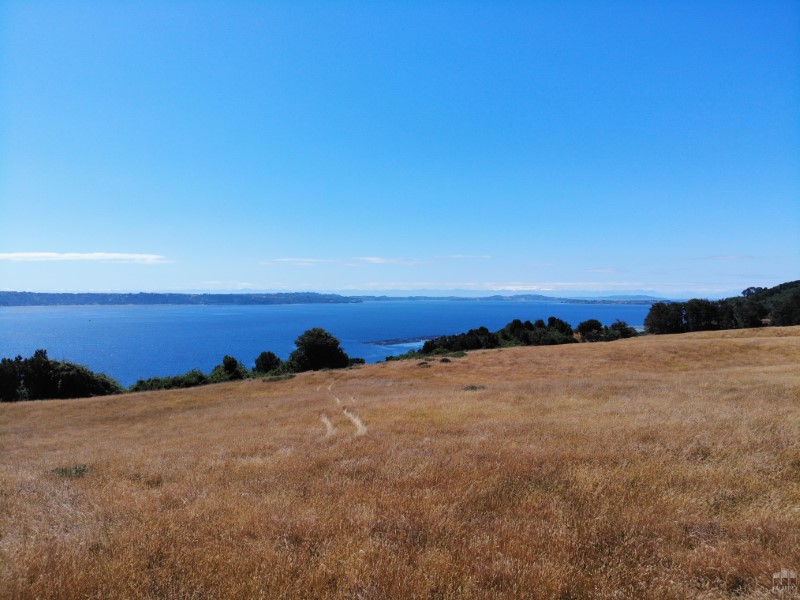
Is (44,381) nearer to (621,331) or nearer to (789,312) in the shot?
(621,331)

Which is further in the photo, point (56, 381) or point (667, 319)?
point (667, 319)

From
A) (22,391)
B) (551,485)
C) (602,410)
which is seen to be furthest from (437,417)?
(22,391)

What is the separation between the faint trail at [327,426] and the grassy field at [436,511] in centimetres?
53

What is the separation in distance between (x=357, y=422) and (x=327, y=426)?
3.87ft

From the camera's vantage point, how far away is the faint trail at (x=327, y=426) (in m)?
13.6

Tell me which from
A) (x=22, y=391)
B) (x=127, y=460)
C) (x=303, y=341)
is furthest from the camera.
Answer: (x=303, y=341)

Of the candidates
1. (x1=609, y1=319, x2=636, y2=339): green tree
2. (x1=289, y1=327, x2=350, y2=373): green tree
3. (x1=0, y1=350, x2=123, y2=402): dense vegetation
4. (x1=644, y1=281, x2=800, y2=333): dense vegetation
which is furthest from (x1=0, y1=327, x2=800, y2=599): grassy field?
(x1=644, y1=281, x2=800, y2=333): dense vegetation

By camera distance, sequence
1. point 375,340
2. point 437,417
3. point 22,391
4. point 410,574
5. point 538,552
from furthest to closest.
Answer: point 375,340 → point 22,391 → point 437,417 → point 538,552 → point 410,574

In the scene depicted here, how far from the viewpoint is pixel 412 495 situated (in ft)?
22.3

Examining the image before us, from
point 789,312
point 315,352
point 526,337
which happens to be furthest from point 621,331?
point 315,352

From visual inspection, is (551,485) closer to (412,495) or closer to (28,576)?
(412,495)

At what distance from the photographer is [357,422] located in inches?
623

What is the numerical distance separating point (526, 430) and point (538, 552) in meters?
6.86

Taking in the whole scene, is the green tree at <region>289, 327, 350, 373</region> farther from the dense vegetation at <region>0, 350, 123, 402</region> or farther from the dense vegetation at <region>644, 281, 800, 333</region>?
the dense vegetation at <region>644, 281, 800, 333</region>
